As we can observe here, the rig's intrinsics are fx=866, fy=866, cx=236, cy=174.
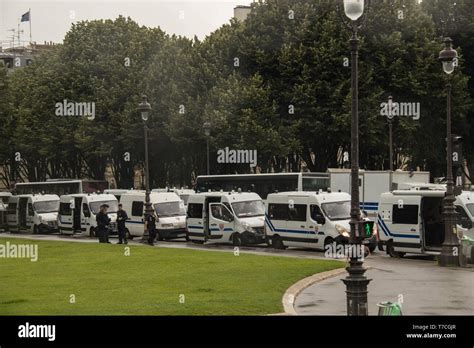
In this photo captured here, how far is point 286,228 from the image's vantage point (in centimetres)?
3353

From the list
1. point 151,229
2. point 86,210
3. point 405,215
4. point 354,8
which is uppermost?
point 354,8

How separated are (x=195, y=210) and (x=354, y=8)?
994 inches

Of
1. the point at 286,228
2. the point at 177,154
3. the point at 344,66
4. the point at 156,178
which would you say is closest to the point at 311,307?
the point at 286,228

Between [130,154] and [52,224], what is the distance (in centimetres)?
1102

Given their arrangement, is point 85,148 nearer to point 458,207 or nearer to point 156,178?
point 156,178

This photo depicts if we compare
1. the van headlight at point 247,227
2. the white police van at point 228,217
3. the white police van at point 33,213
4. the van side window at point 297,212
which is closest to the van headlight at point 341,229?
the van side window at point 297,212

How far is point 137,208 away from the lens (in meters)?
42.4

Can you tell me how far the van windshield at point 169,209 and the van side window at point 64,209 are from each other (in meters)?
8.96

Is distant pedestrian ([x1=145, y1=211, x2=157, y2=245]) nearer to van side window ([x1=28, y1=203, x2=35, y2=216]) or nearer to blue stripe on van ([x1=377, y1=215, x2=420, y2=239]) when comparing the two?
blue stripe on van ([x1=377, y1=215, x2=420, y2=239])

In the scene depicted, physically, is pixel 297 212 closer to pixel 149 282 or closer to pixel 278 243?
pixel 278 243

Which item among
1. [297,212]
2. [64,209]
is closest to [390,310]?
[297,212]

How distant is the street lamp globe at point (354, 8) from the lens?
13.6 metres

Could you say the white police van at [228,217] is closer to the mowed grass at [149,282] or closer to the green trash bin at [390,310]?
the mowed grass at [149,282]

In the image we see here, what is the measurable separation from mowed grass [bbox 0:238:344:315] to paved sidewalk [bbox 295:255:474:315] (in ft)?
2.75
